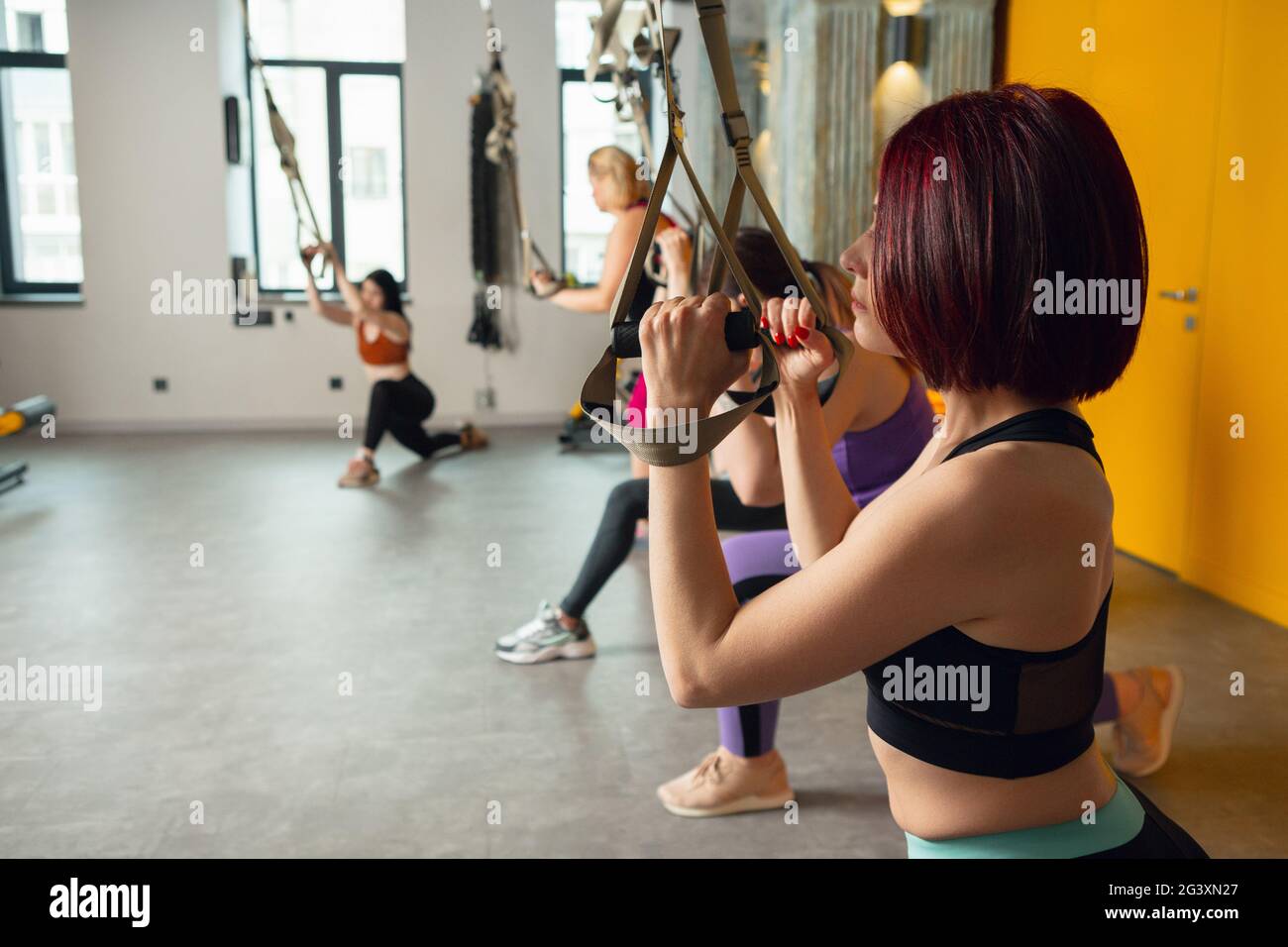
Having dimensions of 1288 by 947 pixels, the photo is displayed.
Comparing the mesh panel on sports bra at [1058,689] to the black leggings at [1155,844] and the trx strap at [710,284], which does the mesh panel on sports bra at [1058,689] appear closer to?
the black leggings at [1155,844]

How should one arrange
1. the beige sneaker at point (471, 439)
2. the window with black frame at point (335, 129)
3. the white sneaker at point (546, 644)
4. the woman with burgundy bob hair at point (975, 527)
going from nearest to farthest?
1. the woman with burgundy bob hair at point (975, 527)
2. the white sneaker at point (546, 644)
3. the beige sneaker at point (471, 439)
4. the window with black frame at point (335, 129)

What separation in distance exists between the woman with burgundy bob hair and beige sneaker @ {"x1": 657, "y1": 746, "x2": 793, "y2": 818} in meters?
1.54

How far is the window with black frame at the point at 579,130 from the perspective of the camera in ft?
27.9

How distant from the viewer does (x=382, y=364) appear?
689 cm

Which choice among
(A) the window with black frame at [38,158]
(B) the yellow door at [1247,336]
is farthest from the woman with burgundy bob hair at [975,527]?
(A) the window with black frame at [38,158]

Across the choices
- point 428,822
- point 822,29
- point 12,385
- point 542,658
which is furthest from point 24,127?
point 428,822

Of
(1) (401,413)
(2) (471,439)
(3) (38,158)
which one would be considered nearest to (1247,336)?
(1) (401,413)

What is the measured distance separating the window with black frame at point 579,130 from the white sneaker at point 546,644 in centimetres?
523

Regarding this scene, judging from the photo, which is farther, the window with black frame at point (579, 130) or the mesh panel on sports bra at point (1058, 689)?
the window with black frame at point (579, 130)

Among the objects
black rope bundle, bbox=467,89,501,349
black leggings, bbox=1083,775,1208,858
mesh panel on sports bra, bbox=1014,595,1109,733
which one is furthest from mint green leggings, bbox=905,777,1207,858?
black rope bundle, bbox=467,89,501,349

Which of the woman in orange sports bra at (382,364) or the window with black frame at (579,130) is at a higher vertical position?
the window with black frame at (579,130)

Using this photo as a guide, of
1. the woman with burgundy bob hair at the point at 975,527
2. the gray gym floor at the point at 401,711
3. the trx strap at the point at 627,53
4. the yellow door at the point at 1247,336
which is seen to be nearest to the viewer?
the woman with burgundy bob hair at the point at 975,527

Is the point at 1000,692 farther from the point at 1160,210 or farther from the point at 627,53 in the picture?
the point at 1160,210

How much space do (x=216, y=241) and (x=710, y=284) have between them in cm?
796
